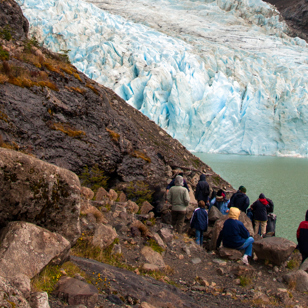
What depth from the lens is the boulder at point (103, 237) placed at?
3221 millimetres

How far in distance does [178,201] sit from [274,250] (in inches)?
68.0

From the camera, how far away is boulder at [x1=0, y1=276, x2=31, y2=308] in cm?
135

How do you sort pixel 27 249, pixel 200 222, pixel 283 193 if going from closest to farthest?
pixel 27 249 < pixel 200 222 < pixel 283 193

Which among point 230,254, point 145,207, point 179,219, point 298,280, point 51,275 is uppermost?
point 51,275

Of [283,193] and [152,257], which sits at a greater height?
[152,257]

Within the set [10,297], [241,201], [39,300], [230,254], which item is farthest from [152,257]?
[241,201]

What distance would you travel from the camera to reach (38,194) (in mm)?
2340

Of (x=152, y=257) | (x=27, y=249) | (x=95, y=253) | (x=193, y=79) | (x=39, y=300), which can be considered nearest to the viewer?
(x=39, y=300)

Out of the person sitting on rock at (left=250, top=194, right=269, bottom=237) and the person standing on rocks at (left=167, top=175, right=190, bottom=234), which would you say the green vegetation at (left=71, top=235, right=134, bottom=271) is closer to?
the person standing on rocks at (left=167, top=175, right=190, bottom=234)

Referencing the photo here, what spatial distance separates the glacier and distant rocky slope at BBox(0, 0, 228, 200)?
2294 cm

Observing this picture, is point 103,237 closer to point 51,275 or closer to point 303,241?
point 51,275

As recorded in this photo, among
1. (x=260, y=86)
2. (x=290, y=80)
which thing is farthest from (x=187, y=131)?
(x=290, y=80)

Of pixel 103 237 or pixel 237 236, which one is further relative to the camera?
pixel 237 236

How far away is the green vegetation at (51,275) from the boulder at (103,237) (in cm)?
88
